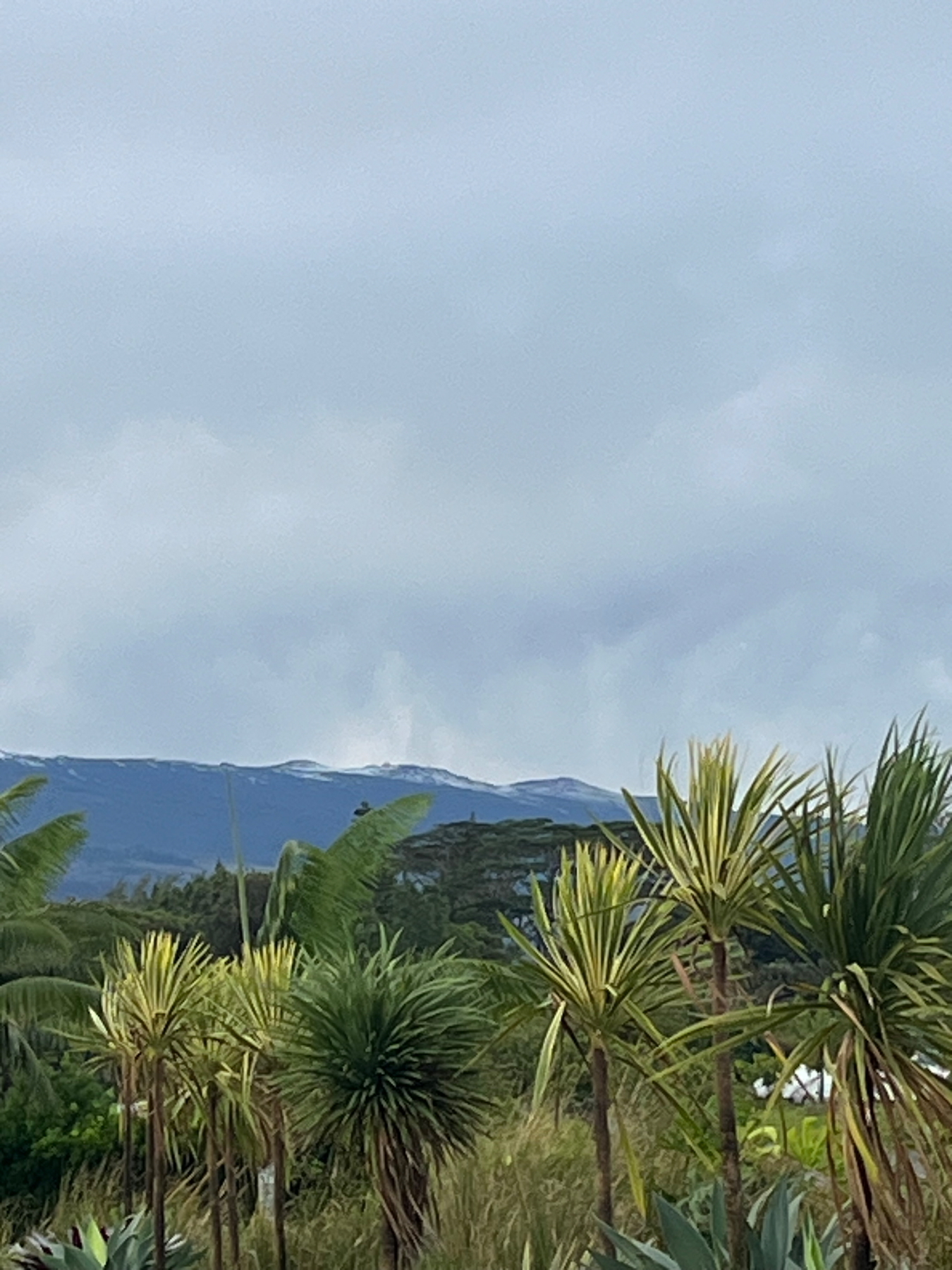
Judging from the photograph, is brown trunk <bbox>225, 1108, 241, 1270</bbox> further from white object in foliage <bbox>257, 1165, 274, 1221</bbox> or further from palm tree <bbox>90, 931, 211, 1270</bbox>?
white object in foliage <bbox>257, 1165, 274, 1221</bbox>

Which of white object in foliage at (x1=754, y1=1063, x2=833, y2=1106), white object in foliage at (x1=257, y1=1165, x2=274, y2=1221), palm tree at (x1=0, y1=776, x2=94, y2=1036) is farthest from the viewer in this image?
palm tree at (x1=0, y1=776, x2=94, y2=1036)

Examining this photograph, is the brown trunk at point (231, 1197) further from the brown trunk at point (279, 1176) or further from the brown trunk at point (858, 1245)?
the brown trunk at point (858, 1245)

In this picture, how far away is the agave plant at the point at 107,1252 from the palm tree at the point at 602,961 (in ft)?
11.5

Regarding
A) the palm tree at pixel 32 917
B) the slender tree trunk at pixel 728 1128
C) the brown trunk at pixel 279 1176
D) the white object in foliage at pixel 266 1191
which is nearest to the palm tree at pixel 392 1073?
the brown trunk at pixel 279 1176

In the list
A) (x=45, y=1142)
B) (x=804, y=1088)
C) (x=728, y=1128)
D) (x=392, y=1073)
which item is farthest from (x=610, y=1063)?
(x=45, y=1142)

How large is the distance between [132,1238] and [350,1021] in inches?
91.9

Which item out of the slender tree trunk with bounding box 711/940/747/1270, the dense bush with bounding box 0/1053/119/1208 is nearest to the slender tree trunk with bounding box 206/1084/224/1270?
the slender tree trunk with bounding box 711/940/747/1270

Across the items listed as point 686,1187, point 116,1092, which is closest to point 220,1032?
point 686,1187

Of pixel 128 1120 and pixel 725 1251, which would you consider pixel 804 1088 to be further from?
pixel 725 1251

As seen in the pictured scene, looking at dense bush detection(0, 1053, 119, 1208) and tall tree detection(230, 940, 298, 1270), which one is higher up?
tall tree detection(230, 940, 298, 1270)

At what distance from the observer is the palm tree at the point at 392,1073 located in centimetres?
657

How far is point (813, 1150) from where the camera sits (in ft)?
31.9

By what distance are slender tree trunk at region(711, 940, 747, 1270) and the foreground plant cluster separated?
1cm

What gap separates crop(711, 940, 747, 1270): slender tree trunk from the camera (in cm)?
483
